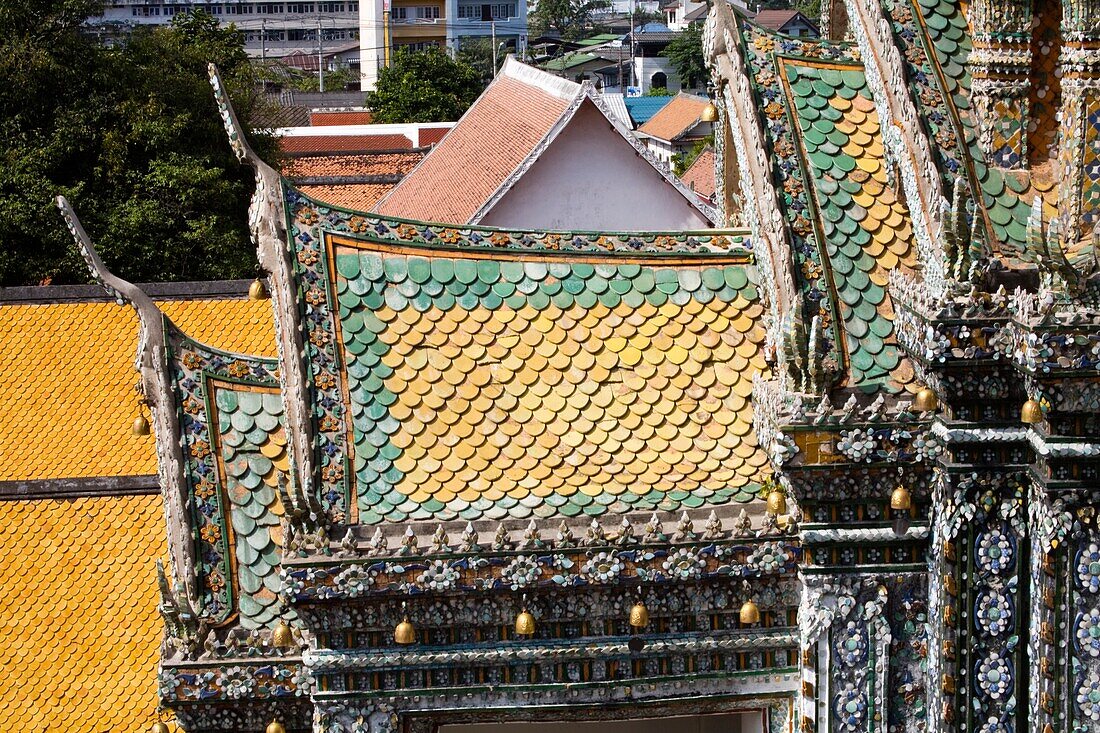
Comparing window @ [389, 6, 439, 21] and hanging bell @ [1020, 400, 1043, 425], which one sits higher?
window @ [389, 6, 439, 21]

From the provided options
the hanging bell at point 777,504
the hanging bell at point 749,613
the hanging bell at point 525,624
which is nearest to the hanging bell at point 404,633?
the hanging bell at point 525,624

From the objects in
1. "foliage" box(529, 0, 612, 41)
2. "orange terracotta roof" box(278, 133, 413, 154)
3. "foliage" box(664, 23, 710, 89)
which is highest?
"foliage" box(529, 0, 612, 41)

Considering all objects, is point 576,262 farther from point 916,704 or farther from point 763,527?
point 916,704

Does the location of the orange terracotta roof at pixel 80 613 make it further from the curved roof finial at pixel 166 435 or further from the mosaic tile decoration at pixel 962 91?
the mosaic tile decoration at pixel 962 91

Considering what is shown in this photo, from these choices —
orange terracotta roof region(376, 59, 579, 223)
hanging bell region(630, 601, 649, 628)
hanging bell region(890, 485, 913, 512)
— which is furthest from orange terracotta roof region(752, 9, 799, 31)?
hanging bell region(630, 601, 649, 628)

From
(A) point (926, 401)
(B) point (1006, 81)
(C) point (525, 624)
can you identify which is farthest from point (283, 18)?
(A) point (926, 401)

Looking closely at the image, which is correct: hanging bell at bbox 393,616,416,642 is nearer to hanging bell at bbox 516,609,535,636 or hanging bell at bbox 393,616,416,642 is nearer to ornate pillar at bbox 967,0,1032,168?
hanging bell at bbox 516,609,535,636

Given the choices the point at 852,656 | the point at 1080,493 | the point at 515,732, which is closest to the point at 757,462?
the point at 852,656
